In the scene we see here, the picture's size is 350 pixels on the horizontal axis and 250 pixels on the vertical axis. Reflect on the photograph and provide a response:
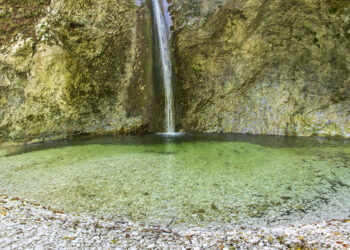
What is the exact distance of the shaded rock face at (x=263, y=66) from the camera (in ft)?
34.1

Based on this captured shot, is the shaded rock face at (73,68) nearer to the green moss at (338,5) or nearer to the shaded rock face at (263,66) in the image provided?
the shaded rock face at (263,66)

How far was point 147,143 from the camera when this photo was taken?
9.89m

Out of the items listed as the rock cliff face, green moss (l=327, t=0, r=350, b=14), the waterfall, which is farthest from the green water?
green moss (l=327, t=0, r=350, b=14)

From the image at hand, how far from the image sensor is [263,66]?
11.6m

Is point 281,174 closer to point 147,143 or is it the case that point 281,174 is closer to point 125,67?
point 147,143

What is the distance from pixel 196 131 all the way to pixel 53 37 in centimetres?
725

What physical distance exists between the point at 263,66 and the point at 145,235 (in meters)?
9.97

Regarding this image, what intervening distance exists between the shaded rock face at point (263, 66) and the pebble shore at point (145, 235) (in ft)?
26.5

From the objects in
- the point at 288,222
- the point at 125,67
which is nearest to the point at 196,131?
the point at 125,67

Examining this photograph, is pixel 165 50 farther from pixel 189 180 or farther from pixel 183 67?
pixel 189 180

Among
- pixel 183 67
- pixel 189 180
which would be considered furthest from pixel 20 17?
pixel 189 180

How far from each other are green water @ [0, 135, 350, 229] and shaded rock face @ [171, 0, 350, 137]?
2.14 metres

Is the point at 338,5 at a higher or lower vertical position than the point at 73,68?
higher

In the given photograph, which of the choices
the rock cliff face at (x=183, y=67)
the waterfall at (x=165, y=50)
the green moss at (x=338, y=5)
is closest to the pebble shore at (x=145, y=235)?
the rock cliff face at (x=183, y=67)
